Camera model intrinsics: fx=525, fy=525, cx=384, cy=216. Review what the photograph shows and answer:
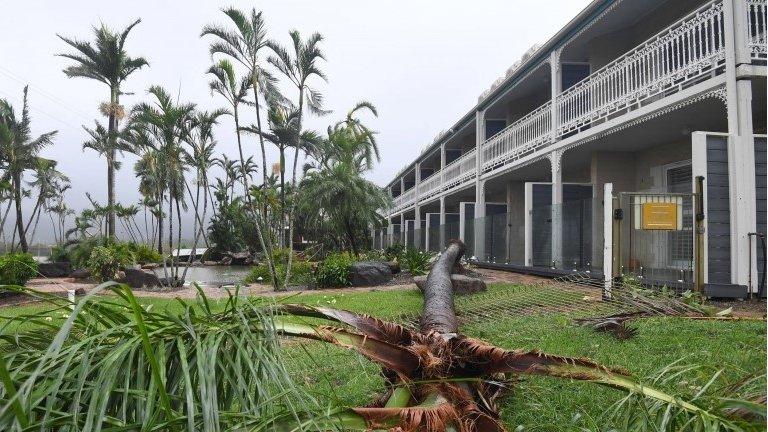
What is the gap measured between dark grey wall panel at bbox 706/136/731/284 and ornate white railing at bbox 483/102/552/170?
20.0ft

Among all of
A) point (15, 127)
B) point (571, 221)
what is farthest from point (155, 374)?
point (15, 127)

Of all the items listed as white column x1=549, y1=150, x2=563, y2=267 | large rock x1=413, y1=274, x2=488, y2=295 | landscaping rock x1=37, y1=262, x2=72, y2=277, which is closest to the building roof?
white column x1=549, y1=150, x2=563, y2=267

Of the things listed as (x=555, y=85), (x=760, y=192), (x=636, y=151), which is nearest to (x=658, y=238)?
(x=760, y=192)

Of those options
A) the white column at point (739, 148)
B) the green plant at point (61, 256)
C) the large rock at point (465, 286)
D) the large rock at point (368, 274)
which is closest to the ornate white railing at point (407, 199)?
the large rock at point (368, 274)

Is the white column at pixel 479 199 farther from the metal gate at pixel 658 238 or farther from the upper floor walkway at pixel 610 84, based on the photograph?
the metal gate at pixel 658 238

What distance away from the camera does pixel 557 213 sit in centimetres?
1278

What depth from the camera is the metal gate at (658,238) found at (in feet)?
25.7

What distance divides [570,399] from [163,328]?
276cm

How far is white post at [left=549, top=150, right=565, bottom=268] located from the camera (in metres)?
12.8

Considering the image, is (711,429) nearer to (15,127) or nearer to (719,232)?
(719,232)

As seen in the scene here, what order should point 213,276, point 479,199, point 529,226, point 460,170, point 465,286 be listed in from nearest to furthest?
1. point 465,286
2. point 529,226
3. point 479,199
4. point 460,170
5. point 213,276

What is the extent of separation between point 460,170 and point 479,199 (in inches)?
137

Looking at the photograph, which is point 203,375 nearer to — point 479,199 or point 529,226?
point 529,226

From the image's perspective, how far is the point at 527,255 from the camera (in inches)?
569
